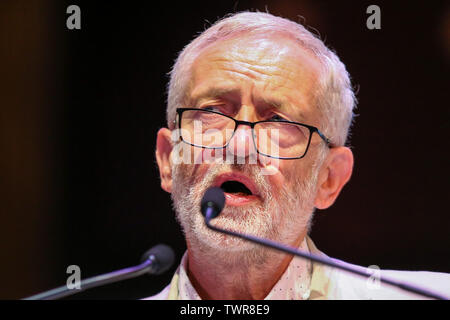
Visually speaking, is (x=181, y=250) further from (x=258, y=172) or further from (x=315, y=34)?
(x=315, y=34)

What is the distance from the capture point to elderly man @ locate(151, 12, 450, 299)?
1.59 metres

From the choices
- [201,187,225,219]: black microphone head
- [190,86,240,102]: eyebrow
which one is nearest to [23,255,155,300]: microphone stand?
[201,187,225,219]: black microphone head

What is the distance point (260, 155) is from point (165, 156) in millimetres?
410

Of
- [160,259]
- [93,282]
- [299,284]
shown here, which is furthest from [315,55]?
[93,282]

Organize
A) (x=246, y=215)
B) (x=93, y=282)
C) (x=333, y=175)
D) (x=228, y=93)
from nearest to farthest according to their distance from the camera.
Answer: (x=93, y=282) → (x=246, y=215) → (x=228, y=93) → (x=333, y=175)

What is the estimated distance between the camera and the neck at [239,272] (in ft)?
5.51

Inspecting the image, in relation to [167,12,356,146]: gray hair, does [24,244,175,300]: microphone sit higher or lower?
lower

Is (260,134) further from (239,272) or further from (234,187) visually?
(239,272)

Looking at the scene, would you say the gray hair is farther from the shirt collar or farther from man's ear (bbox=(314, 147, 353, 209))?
the shirt collar

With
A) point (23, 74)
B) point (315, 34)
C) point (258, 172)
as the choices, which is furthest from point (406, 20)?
point (23, 74)

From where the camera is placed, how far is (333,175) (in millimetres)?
1773

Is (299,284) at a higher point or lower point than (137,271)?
lower
